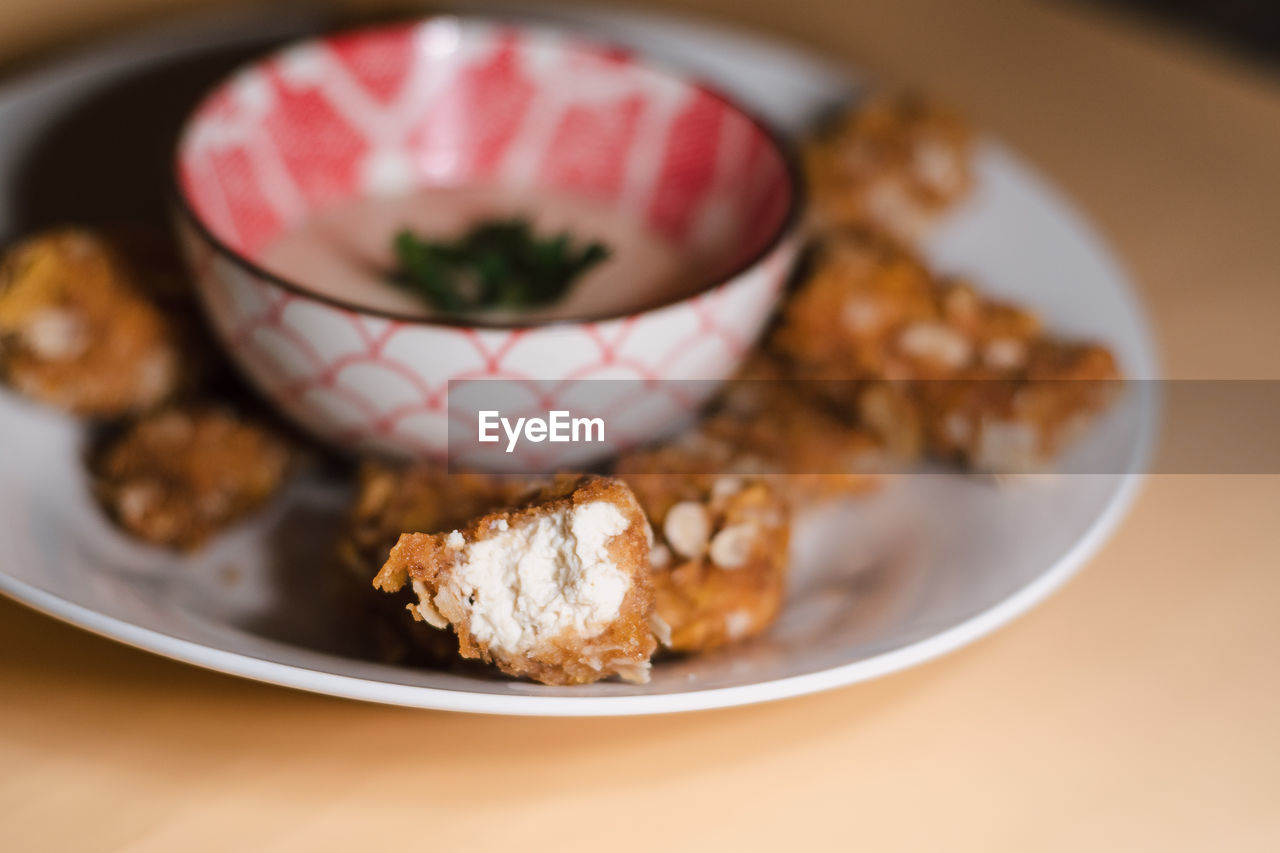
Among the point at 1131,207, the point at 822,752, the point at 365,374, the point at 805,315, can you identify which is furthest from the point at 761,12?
the point at 822,752

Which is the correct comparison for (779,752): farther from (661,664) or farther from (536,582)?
(536,582)

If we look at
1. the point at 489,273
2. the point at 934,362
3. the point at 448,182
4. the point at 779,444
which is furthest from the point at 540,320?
the point at 448,182

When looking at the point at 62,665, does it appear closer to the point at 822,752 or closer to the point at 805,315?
the point at 822,752

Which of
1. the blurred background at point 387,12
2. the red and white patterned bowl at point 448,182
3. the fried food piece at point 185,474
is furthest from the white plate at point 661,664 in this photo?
the blurred background at point 387,12

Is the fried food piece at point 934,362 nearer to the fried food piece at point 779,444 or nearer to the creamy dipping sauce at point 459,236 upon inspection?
the fried food piece at point 779,444

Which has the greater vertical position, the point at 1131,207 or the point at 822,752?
the point at 1131,207

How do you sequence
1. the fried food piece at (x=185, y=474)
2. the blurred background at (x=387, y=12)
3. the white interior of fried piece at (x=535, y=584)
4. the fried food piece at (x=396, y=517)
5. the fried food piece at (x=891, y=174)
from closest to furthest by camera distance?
the white interior of fried piece at (x=535, y=584)
the fried food piece at (x=396, y=517)
the fried food piece at (x=185, y=474)
the fried food piece at (x=891, y=174)
the blurred background at (x=387, y=12)
